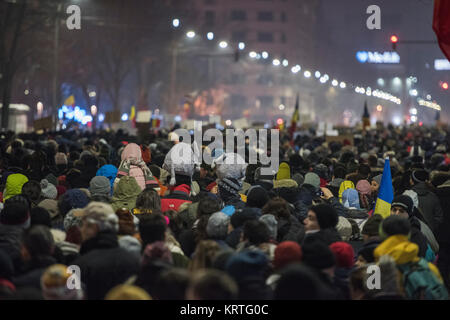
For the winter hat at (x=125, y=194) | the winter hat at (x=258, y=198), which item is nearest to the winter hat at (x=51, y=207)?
the winter hat at (x=125, y=194)

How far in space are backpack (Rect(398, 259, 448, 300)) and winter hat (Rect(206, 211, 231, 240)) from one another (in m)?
1.84

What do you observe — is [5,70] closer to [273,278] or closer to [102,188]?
[102,188]

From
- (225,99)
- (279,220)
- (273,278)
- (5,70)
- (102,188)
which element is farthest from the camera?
(225,99)

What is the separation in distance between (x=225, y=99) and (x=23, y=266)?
13310 centimetres

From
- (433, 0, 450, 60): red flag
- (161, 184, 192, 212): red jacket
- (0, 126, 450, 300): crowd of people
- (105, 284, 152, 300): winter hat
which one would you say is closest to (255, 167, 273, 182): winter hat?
(0, 126, 450, 300): crowd of people

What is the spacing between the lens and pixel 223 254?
21.2 ft

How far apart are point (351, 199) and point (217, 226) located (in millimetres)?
3382

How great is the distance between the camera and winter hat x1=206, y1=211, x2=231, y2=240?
25.0 feet

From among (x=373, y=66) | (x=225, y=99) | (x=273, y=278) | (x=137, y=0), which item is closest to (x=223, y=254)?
(x=273, y=278)

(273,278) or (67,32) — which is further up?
(67,32)

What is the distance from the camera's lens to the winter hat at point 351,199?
10.5 meters

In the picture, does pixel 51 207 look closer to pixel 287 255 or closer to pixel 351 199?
pixel 287 255
